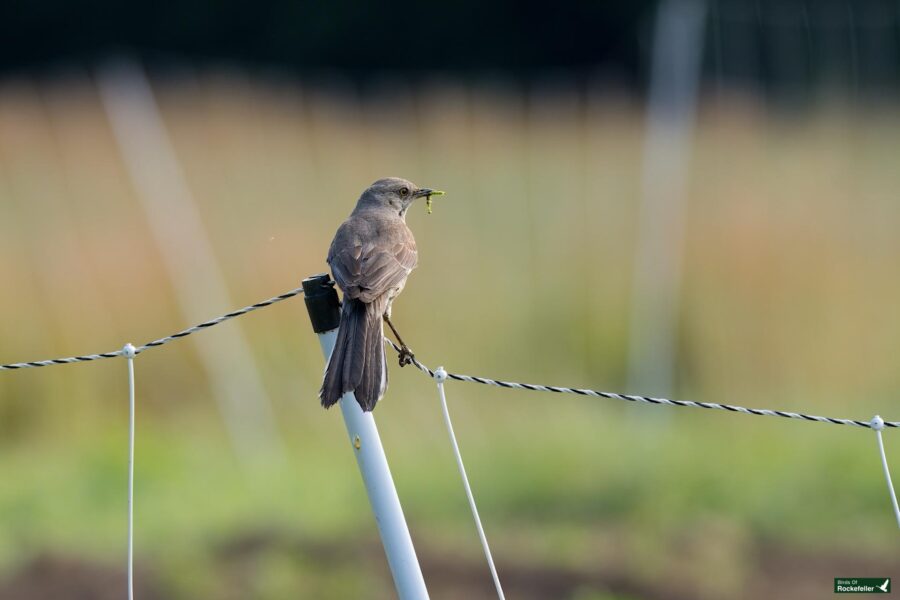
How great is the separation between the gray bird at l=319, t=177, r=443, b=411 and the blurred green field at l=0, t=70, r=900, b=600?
199 centimetres

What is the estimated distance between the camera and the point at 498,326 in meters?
9.00

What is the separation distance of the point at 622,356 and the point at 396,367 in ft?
5.06

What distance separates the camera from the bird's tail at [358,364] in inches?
140

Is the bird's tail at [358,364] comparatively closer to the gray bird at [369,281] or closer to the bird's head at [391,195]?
the gray bird at [369,281]

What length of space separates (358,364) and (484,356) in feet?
17.0

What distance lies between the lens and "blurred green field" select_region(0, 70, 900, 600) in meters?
7.12

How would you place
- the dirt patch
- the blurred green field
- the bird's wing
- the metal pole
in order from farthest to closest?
the blurred green field → the dirt patch → the bird's wing → the metal pole

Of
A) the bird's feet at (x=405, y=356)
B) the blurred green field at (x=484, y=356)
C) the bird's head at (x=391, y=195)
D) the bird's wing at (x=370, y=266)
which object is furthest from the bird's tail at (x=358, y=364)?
the blurred green field at (x=484, y=356)

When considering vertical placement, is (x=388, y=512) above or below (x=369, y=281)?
below

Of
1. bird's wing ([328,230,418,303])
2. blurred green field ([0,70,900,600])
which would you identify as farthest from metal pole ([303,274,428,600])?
blurred green field ([0,70,900,600])

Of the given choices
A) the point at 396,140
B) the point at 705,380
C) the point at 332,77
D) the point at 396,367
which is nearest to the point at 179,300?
the point at 396,367

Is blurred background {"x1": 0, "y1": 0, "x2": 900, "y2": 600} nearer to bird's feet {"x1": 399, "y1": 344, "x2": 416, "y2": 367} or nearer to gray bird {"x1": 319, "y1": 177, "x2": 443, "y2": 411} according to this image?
gray bird {"x1": 319, "y1": 177, "x2": 443, "y2": 411}

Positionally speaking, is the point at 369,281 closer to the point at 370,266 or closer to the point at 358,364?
the point at 370,266

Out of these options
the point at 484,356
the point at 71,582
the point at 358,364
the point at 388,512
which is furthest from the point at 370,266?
the point at 484,356
